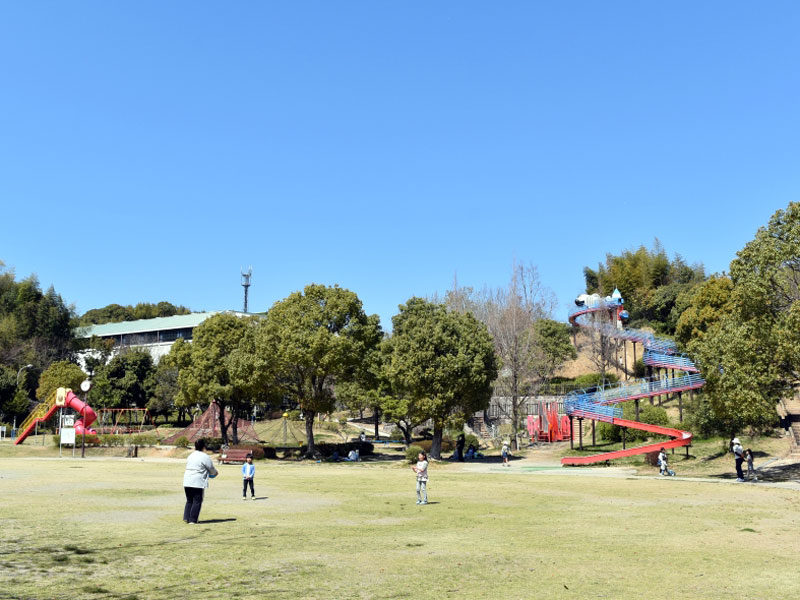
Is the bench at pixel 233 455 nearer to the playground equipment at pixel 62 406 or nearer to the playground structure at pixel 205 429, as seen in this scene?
the playground structure at pixel 205 429

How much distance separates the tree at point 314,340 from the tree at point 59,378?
42252mm

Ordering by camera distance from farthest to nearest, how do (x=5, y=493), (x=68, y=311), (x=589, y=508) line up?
(x=68, y=311) < (x=5, y=493) < (x=589, y=508)

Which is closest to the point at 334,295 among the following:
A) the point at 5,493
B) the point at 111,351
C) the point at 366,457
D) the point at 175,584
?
the point at 366,457

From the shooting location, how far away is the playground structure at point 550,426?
58.0 m

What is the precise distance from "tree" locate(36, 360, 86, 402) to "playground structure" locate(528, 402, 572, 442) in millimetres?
52676

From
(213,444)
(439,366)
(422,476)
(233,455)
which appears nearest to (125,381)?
(213,444)

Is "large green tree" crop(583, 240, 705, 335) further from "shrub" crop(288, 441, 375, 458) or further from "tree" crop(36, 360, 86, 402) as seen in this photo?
"tree" crop(36, 360, 86, 402)

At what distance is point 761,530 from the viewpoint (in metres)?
15.2

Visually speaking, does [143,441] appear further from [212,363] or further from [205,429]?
[212,363]

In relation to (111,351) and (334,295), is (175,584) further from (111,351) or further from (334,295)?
(111,351)

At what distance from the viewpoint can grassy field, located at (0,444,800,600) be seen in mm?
9070

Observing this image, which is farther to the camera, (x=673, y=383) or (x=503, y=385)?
(x=503, y=385)

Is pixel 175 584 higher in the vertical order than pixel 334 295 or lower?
lower

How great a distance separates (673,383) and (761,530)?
115 ft
